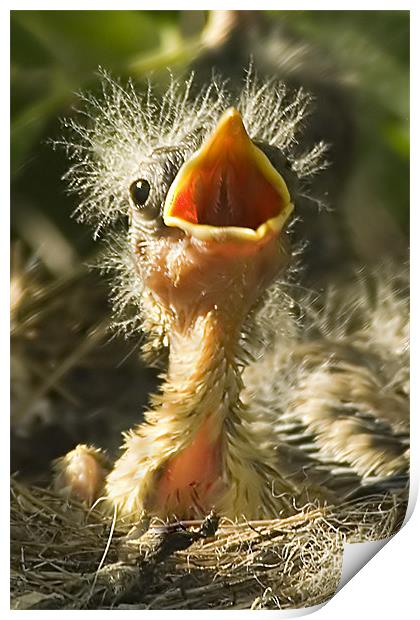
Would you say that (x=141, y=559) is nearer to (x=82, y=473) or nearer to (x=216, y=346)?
(x=82, y=473)

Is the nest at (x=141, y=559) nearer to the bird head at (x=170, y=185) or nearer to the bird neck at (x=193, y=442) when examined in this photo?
the bird neck at (x=193, y=442)

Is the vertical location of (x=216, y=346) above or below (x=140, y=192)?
below

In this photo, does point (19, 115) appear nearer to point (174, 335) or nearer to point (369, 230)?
point (174, 335)

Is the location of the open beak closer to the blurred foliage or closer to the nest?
the blurred foliage

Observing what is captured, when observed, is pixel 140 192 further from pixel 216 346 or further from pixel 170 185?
pixel 216 346

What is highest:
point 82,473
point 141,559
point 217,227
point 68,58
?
point 68,58

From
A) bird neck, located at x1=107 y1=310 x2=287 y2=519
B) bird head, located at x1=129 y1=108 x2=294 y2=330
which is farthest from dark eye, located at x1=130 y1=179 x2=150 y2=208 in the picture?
bird neck, located at x1=107 y1=310 x2=287 y2=519

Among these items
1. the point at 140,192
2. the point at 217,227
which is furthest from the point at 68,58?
the point at 217,227
